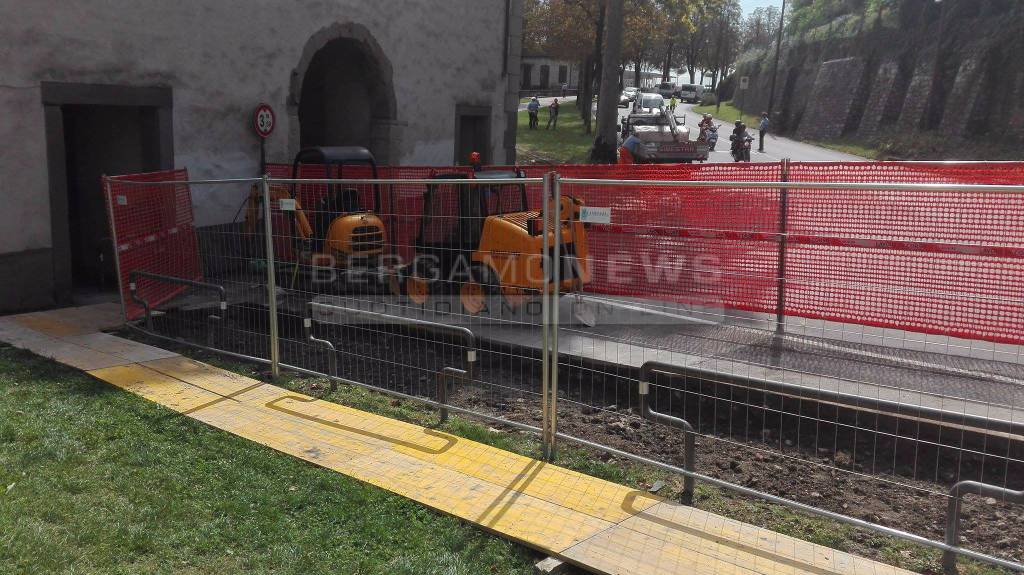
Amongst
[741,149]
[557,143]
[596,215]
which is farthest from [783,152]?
[596,215]

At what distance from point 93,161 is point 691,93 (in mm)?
69787

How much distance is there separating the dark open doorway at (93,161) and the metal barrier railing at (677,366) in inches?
83.5

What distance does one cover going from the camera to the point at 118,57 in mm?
10430

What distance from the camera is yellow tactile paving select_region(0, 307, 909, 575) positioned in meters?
3.95

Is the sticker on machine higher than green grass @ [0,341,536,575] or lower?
higher

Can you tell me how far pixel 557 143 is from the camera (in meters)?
38.0

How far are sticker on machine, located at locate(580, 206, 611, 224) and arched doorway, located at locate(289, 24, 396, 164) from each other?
10677mm

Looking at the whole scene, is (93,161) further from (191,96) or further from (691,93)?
(691,93)

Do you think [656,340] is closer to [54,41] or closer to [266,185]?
[266,185]

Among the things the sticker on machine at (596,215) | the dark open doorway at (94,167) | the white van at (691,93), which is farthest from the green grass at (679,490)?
the white van at (691,93)

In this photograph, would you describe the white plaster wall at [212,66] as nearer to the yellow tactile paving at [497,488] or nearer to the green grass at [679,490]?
the yellow tactile paving at [497,488]

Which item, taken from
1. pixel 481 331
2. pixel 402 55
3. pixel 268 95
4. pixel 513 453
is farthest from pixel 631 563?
pixel 402 55

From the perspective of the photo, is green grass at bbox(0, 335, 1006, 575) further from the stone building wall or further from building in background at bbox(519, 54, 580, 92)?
building in background at bbox(519, 54, 580, 92)

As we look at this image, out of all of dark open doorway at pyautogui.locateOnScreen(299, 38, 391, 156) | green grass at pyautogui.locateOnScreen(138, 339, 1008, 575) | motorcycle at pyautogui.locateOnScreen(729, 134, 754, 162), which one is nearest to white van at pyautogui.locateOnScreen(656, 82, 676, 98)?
motorcycle at pyautogui.locateOnScreen(729, 134, 754, 162)
